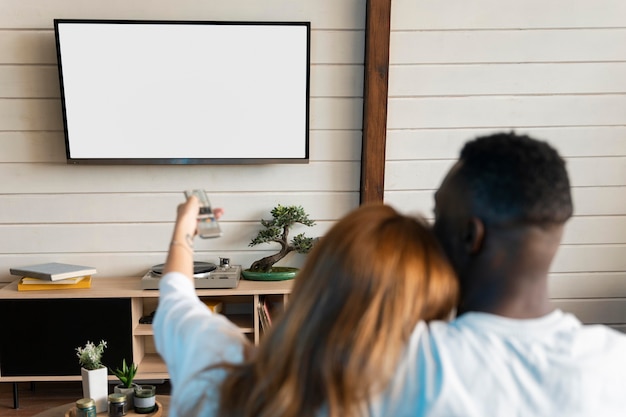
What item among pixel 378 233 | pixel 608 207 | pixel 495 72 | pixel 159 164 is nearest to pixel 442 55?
pixel 495 72

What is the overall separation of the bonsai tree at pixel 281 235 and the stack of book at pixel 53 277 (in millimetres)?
796

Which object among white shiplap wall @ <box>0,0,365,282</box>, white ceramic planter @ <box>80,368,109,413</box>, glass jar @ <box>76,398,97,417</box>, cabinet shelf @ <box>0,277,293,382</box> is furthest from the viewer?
white shiplap wall @ <box>0,0,365,282</box>

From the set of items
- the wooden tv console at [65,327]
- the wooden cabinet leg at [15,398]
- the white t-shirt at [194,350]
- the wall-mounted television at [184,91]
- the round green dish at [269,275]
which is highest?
the wall-mounted television at [184,91]

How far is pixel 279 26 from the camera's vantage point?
2.76 m

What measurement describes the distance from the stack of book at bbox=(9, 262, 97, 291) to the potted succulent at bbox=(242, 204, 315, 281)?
75cm

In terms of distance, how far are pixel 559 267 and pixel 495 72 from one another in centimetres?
110

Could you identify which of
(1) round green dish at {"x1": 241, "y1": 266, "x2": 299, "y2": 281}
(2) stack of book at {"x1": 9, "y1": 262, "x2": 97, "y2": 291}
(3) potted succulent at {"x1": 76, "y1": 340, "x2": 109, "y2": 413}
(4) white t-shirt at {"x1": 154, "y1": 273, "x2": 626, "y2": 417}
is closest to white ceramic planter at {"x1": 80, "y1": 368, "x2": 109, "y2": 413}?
(3) potted succulent at {"x1": 76, "y1": 340, "x2": 109, "y2": 413}

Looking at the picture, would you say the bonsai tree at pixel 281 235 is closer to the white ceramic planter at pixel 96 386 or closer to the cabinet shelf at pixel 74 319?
the cabinet shelf at pixel 74 319

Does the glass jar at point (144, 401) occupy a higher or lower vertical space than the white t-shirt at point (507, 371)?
lower

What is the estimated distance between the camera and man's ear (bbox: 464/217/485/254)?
2.30ft

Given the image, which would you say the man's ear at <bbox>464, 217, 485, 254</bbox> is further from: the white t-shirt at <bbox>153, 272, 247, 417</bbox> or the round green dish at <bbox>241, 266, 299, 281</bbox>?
the round green dish at <bbox>241, 266, 299, 281</bbox>

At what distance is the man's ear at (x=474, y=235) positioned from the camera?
2.30ft

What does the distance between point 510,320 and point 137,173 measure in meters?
2.52

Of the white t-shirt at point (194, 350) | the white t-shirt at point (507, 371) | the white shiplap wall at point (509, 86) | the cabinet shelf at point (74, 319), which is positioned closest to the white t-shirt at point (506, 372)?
the white t-shirt at point (507, 371)
